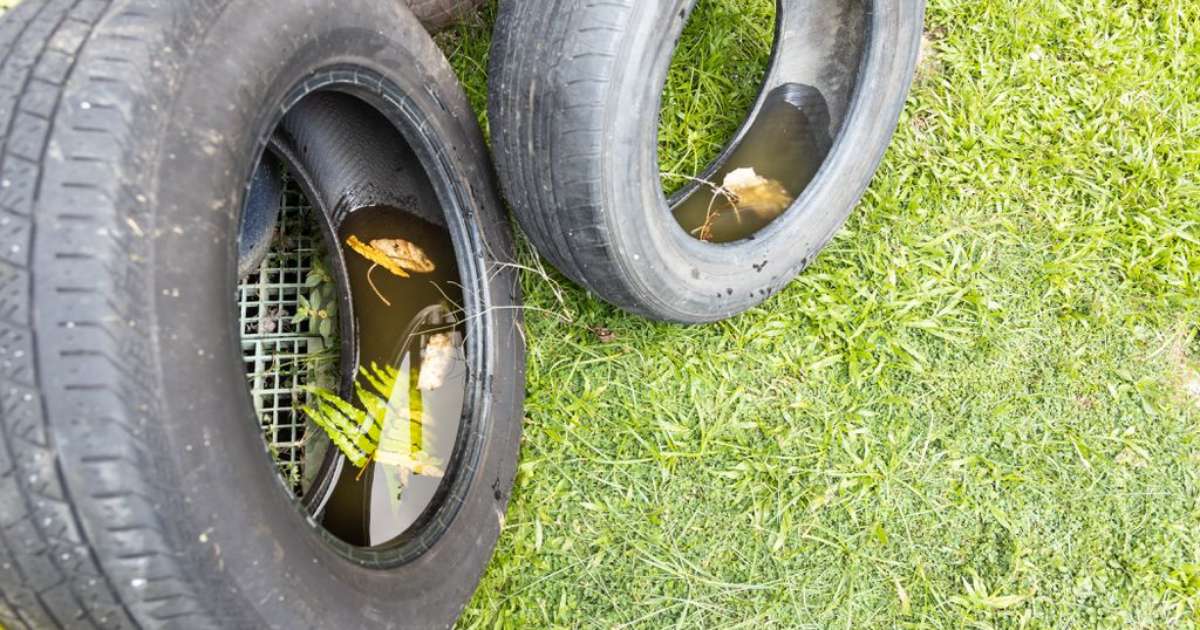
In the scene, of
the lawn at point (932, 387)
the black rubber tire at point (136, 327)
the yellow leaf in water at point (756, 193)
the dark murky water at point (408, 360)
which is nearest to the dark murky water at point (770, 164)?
the yellow leaf in water at point (756, 193)

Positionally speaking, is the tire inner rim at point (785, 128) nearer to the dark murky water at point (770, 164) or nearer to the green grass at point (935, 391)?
the dark murky water at point (770, 164)

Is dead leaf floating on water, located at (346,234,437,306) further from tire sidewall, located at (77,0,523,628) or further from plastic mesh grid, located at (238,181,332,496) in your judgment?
tire sidewall, located at (77,0,523,628)

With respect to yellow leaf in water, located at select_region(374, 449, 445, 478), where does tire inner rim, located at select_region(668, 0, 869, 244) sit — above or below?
above

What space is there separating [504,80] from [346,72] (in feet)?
1.15

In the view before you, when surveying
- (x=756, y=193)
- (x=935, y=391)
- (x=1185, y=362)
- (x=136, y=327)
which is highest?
(x=136, y=327)

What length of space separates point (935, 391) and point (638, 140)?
1.25m

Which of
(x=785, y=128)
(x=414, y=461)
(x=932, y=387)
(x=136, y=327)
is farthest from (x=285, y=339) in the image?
(x=932, y=387)

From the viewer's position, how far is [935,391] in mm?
2531

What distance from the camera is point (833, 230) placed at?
2416 millimetres

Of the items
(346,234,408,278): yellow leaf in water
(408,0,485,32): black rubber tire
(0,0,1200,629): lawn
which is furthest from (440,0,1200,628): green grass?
(346,234,408,278): yellow leaf in water

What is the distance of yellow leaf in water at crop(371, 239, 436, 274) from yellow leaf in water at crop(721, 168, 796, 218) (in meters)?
0.88

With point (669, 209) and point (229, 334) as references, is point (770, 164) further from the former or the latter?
point (229, 334)

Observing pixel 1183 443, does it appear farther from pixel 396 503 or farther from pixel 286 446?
pixel 286 446

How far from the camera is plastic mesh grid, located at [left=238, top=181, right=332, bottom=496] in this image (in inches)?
85.4
